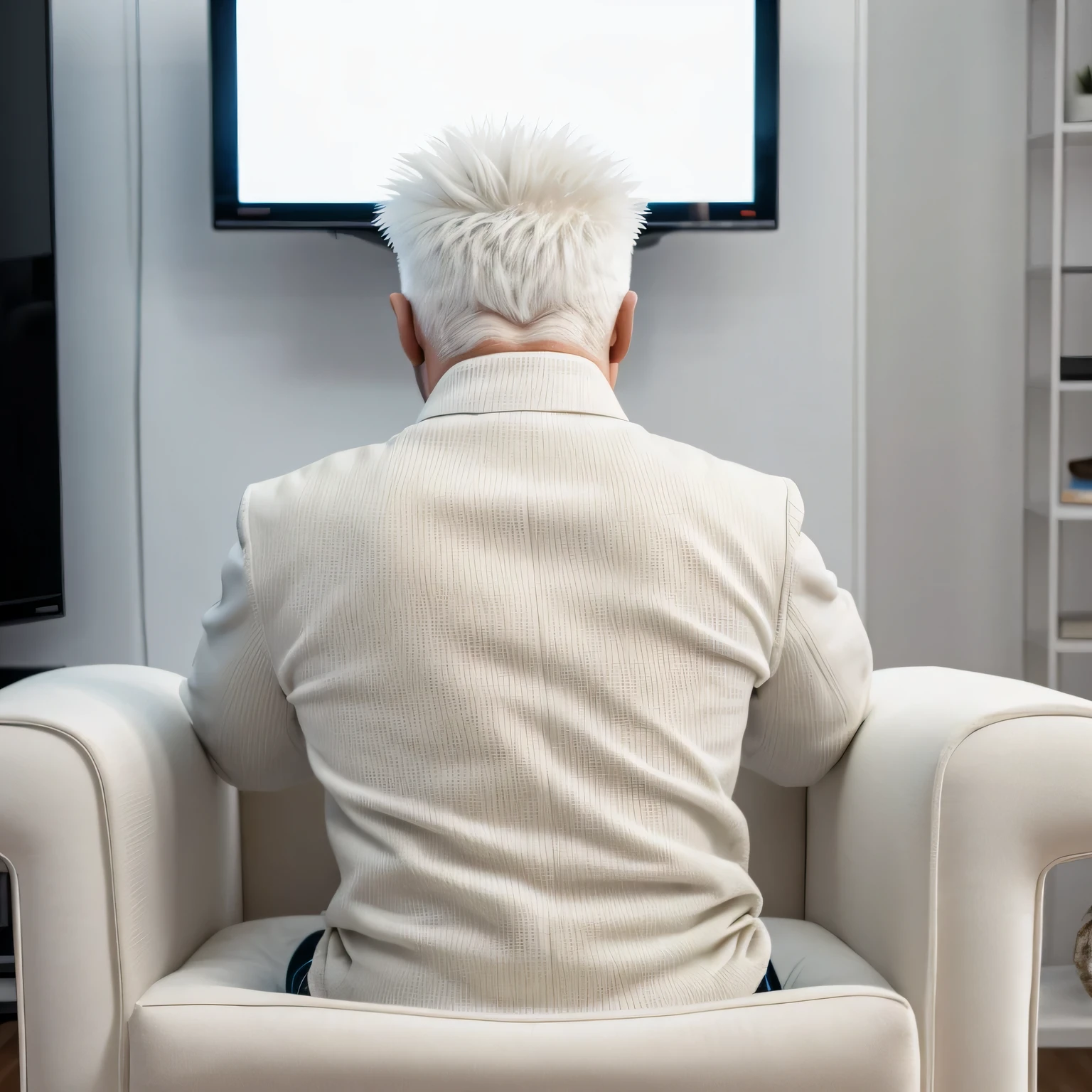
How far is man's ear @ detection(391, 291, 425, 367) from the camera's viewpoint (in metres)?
1.11

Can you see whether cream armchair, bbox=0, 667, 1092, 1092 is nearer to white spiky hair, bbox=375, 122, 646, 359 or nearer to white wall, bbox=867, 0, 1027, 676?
white spiky hair, bbox=375, 122, 646, 359

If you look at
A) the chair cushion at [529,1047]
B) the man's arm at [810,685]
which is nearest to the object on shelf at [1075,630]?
the man's arm at [810,685]

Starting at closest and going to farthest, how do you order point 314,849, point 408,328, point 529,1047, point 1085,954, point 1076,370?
point 529,1047, point 408,328, point 314,849, point 1085,954, point 1076,370

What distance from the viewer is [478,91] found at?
2008 mm

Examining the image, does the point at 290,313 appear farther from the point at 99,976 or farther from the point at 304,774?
the point at 99,976

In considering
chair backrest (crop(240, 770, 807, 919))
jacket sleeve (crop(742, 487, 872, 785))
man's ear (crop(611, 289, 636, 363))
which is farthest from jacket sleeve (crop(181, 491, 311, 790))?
jacket sleeve (crop(742, 487, 872, 785))

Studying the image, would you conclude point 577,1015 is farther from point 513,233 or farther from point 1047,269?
point 1047,269

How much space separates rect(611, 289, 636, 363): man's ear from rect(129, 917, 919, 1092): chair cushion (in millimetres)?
610

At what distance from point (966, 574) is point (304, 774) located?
5.57ft

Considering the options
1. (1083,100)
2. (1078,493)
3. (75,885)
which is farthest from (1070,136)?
(75,885)

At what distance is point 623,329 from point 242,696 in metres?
0.51

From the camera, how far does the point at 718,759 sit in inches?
39.0

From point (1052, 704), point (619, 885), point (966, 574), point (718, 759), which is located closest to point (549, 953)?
point (619, 885)

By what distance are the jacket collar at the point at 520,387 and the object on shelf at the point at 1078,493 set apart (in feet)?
4.81
